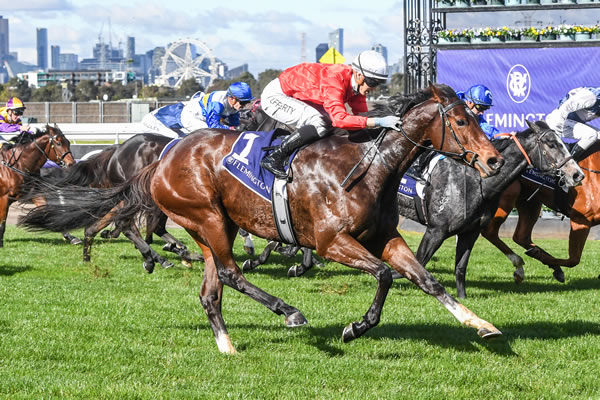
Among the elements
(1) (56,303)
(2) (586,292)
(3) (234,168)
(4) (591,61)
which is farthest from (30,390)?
(4) (591,61)

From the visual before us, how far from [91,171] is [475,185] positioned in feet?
14.5

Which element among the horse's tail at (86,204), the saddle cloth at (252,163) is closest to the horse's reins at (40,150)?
the horse's tail at (86,204)

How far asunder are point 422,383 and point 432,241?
301cm

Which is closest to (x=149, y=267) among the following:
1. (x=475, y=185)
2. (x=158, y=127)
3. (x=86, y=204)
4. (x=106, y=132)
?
(x=86, y=204)

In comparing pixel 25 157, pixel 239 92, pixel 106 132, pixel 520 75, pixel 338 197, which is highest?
pixel 520 75

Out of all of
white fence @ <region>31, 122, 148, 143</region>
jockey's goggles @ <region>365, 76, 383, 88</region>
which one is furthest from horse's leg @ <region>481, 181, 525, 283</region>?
white fence @ <region>31, 122, 148, 143</region>

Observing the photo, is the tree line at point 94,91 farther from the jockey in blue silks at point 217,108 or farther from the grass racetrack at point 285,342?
the grass racetrack at point 285,342

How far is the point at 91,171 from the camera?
962 cm

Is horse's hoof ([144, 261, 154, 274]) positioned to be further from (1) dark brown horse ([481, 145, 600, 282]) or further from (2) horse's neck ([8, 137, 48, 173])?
(1) dark brown horse ([481, 145, 600, 282])

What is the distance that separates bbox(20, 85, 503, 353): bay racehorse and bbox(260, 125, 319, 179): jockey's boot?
74 mm

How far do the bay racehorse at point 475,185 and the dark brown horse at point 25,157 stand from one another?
5694 millimetres

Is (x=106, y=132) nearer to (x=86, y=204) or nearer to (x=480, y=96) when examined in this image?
(x=480, y=96)

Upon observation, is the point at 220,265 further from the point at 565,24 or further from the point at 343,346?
the point at 565,24

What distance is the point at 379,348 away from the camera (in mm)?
5555
